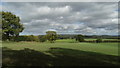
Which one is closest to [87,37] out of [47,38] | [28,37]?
[47,38]

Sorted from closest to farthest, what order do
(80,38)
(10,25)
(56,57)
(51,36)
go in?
(56,57)
(10,25)
(80,38)
(51,36)

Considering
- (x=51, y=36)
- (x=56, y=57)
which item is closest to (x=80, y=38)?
(x=51, y=36)

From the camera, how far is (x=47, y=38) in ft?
213

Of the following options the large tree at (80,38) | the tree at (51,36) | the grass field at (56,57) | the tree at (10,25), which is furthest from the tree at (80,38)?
the grass field at (56,57)

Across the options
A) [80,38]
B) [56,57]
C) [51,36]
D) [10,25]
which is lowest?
[80,38]

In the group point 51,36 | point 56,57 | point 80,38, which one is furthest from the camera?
point 51,36

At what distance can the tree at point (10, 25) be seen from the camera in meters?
47.7

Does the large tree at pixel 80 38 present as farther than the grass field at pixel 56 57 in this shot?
Yes

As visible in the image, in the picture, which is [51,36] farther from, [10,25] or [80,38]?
[10,25]

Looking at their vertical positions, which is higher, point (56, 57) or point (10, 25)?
point (10, 25)

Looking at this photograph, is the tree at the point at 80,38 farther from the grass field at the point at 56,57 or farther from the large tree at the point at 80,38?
the grass field at the point at 56,57

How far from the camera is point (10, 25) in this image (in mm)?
50219

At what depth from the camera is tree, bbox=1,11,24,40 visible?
47719 mm

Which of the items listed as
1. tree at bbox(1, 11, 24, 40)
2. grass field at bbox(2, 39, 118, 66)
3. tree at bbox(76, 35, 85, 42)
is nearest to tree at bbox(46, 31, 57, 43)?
tree at bbox(76, 35, 85, 42)
